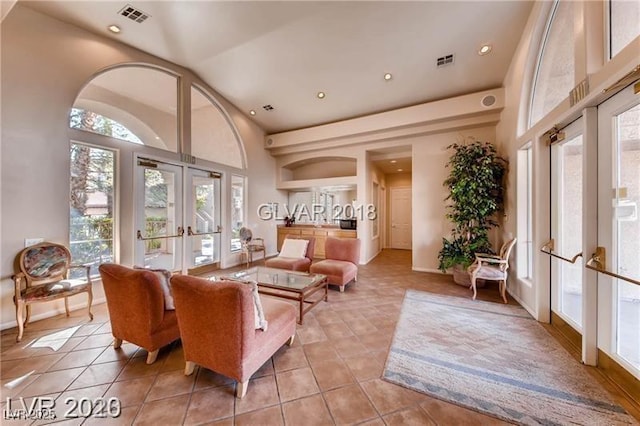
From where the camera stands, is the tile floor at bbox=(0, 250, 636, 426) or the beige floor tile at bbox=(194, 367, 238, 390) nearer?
the tile floor at bbox=(0, 250, 636, 426)

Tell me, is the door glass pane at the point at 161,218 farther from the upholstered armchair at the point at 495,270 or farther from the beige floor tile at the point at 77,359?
the upholstered armchair at the point at 495,270

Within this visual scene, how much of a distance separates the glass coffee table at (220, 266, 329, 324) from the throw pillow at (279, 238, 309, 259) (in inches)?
32.0

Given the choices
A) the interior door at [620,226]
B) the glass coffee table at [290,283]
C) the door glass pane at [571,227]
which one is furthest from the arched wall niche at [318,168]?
the interior door at [620,226]

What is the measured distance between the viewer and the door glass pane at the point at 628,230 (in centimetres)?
161

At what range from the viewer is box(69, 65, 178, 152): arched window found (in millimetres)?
3139

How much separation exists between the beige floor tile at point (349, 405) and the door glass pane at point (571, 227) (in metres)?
2.40

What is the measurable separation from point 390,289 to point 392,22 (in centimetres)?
405

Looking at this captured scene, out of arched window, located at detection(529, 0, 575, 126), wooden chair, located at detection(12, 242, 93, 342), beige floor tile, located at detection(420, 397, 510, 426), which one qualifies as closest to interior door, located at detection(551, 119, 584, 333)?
arched window, located at detection(529, 0, 575, 126)

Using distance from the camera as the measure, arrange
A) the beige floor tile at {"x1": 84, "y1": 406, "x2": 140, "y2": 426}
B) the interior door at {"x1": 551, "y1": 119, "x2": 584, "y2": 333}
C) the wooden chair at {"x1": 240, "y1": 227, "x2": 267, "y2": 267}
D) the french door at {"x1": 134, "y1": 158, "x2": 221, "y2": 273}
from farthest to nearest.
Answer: the wooden chair at {"x1": 240, "y1": 227, "x2": 267, "y2": 267} < the french door at {"x1": 134, "y1": 158, "x2": 221, "y2": 273} < the interior door at {"x1": 551, "y1": 119, "x2": 584, "y2": 333} < the beige floor tile at {"x1": 84, "y1": 406, "x2": 140, "y2": 426}

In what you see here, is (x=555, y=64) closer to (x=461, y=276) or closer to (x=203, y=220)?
(x=461, y=276)

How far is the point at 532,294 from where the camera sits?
2.88 m

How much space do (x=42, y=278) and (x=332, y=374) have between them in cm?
351

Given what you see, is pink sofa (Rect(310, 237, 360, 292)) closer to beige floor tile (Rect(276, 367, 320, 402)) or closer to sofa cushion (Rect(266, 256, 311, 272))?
sofa cushion (Rect(266, 256, 311, 272))

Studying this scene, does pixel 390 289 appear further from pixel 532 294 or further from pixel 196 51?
pixel 196 51
